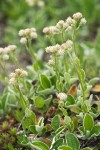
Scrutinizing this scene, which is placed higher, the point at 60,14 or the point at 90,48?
the point at 60,14

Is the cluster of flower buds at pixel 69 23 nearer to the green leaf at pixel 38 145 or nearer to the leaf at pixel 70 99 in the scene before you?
the leaf at pixel 70 99

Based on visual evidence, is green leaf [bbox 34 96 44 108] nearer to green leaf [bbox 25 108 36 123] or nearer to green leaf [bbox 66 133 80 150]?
green leaf [bbox 25 108 36 123]

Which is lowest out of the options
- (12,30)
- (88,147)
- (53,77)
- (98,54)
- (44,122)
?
(88,147)

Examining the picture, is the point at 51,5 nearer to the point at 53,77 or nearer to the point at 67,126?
the point at 53,77

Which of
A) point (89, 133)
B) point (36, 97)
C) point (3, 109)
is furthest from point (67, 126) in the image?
point (3, 109)

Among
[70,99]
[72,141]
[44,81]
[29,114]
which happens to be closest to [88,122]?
[72,141]

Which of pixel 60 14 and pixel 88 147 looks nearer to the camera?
pixel 88 147

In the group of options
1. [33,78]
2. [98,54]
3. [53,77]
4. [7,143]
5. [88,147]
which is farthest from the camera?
[98,54]

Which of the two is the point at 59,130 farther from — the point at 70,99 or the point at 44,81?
the point at 44,81
